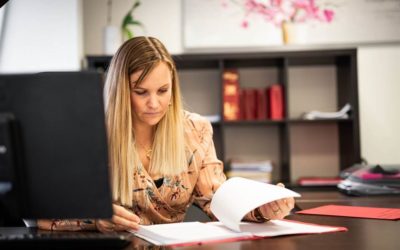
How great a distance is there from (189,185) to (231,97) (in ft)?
5.72

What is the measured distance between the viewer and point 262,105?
3.58 meters

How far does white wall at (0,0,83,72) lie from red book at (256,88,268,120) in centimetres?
123

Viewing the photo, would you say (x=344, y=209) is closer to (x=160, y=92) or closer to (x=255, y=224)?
(x=255, y=224)

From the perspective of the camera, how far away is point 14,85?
38.3 inches

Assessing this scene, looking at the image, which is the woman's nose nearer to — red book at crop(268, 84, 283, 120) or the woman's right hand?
the woman's right hand

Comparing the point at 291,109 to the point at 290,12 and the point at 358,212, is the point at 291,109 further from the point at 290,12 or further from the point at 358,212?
the point at 358,212

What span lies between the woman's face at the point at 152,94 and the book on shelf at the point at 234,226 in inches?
16.1

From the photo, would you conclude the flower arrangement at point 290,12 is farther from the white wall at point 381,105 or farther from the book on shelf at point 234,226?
the book on shelf at point 234,226

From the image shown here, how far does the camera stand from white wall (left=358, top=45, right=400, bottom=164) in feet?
12.3

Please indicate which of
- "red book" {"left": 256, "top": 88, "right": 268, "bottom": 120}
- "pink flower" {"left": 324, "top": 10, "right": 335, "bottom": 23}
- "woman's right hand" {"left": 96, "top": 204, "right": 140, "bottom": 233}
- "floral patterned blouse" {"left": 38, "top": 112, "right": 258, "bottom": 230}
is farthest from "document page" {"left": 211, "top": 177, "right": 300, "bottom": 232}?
"pink flower" {"left": 324, "top": 10, "right": 335, "bottom": 23}

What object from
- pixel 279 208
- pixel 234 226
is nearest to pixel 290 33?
pixel 279 208

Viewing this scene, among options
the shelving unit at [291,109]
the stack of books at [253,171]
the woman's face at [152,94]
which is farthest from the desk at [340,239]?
the shelving unit at [291,109]

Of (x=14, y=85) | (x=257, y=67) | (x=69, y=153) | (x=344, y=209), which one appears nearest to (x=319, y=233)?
(x=344, y=209)

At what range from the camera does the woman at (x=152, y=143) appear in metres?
1.71
